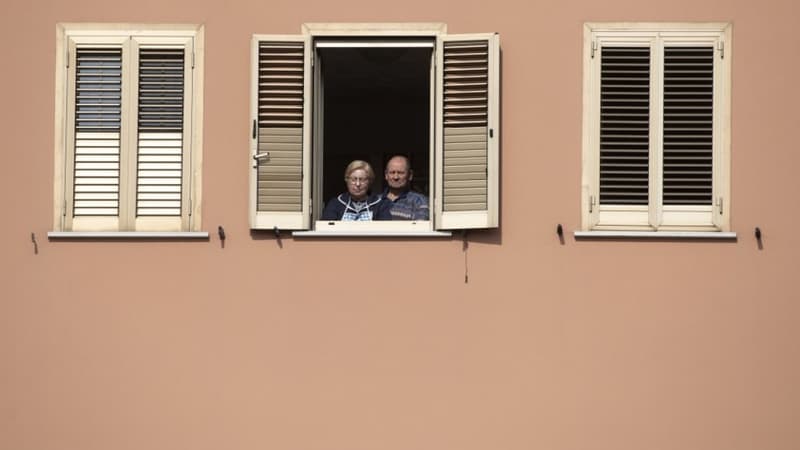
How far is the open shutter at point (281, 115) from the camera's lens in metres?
9.92

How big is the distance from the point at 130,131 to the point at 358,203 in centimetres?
148

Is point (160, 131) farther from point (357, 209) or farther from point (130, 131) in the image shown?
point (357, 209)

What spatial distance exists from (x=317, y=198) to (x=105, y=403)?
1.80 m

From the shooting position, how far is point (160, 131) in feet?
33.0

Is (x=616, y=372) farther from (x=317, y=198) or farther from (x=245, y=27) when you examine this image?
(x=245, y=27)

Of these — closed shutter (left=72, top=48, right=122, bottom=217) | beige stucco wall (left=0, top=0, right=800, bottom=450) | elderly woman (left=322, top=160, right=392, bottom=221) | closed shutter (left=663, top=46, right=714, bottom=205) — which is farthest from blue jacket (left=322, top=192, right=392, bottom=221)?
closed shutter (left=663, top=46, right=714, bottom=205)

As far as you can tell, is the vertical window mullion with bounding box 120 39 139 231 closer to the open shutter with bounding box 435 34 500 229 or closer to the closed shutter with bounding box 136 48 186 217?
the closed shutter with bounding box 136 48 186 217

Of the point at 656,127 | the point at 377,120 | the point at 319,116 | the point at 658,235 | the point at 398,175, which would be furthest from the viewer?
the point at 377,120

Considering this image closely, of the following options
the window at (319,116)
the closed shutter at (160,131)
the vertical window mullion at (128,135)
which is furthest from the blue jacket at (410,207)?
the vertical window mullion at (128,135)

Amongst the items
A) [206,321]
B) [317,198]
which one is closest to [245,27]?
[317,198]

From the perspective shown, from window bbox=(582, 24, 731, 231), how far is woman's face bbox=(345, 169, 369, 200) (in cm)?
138

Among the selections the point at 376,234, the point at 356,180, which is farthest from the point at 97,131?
the point at 376,234

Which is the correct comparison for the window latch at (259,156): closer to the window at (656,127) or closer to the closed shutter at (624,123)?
the window at (656,127)

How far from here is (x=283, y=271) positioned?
993 centimetres
